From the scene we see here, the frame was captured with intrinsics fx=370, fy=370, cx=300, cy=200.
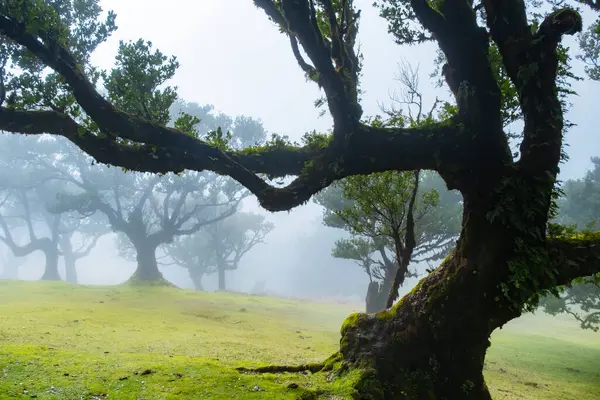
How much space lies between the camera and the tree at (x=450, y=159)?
623 cm

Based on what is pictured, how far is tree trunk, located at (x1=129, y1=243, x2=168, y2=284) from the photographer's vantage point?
31.9m

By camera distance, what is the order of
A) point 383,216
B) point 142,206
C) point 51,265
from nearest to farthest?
point 383,216, point 142,206, point 51,265

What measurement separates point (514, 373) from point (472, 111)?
30.0 ft

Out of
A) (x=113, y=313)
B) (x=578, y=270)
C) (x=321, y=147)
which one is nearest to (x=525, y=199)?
(x=578, y=270)

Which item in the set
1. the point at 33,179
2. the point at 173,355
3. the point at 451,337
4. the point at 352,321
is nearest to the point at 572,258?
the point at 451,337

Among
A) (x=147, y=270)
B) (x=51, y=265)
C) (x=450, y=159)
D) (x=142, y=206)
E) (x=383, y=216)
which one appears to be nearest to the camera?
(x=450, y=159)

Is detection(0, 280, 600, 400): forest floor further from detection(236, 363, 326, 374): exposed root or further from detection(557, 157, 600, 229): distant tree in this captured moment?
detection(557, 157, 600, 229): distant tree

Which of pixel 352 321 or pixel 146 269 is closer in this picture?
pixel 352 321

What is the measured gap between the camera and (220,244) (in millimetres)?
51281

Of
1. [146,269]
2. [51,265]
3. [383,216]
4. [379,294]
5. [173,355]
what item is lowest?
[173,355]

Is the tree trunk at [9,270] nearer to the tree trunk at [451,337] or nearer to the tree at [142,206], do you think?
the tree at [142,206]

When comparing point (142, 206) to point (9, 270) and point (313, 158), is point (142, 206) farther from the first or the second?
point (9, 270)

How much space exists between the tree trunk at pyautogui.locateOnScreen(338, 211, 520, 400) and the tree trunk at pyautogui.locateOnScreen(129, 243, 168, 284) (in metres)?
28.6

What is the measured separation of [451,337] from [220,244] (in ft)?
154
